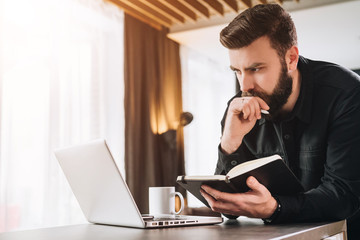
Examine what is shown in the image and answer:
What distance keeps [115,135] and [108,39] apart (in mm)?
912

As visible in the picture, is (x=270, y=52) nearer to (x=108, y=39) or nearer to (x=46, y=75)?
(x=46, y=75)

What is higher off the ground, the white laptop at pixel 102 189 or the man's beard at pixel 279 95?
the man's beard at pixel 279 95

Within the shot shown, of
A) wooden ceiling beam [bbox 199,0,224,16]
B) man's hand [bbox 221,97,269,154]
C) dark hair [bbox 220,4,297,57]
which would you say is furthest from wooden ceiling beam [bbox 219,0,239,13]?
man's hand [bbox 221,97,269,154]

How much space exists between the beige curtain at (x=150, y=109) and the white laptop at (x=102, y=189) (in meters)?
2.81

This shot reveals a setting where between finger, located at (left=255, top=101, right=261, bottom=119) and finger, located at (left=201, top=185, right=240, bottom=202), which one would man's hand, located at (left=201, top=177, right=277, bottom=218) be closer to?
finger, located at (left=201, top=185, right=240, bottom=202)

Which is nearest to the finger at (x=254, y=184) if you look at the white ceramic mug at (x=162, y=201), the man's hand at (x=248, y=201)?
the man's hand at (x=248, y=201)

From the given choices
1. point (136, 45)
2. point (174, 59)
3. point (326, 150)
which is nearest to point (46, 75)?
point (136, 45)

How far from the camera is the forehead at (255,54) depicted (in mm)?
1521

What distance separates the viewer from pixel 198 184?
3.76 feet

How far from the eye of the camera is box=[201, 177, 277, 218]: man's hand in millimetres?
1117

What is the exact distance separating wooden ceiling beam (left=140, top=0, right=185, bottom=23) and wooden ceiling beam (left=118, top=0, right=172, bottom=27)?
0.20 feet

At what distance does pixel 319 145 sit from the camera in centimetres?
139

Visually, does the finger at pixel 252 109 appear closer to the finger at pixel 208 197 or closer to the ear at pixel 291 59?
the ear at pixel 291 59

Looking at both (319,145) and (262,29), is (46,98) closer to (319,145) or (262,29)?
(262,29)
